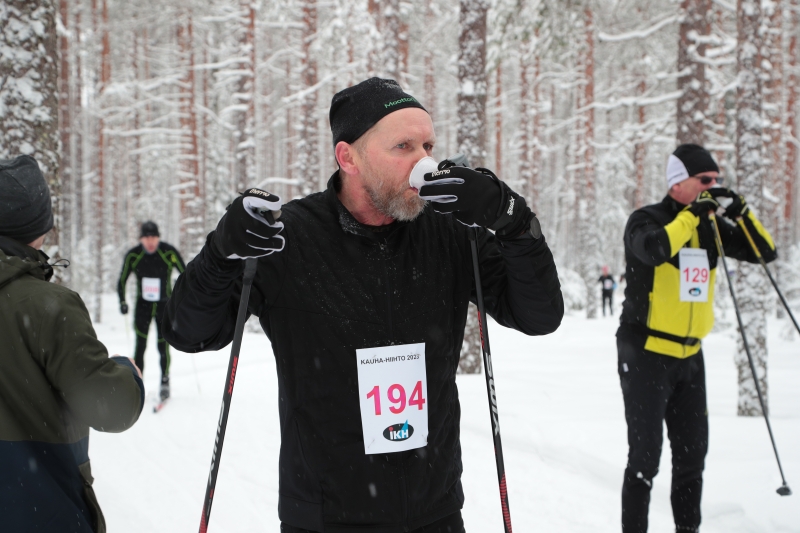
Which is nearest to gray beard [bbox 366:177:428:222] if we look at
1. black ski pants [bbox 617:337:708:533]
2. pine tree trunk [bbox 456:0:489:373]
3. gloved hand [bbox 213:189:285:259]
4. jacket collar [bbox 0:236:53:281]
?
gloved hand [bbox 213:189:285:259]

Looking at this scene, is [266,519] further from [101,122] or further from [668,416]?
[101,122]

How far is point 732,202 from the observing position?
4180 millimetres

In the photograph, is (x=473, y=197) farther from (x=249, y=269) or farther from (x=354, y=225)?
(x=249, y=269)

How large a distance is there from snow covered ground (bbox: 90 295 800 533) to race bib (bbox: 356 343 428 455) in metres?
2.87

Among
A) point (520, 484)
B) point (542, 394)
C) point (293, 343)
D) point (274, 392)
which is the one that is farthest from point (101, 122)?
point (293, 343)

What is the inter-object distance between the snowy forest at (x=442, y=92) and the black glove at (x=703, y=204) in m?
3.29

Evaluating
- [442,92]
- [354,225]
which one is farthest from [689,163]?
[442,92]

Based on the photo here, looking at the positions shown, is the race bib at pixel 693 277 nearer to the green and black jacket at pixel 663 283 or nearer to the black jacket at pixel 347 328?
the green and black jacket at pixel 663 283

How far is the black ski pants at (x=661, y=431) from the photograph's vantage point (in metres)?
3.86

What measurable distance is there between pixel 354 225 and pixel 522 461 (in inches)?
170

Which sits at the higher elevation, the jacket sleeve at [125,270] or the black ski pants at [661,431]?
the jacket sleeve at [125,270]

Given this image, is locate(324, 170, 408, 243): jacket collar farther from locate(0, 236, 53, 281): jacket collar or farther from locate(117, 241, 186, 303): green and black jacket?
locate(117, 241, 186, 303): green and black jacket

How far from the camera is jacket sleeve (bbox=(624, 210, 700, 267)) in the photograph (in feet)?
12.7

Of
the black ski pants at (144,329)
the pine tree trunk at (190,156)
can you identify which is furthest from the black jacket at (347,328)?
the pine tree trunk at (190,156)
